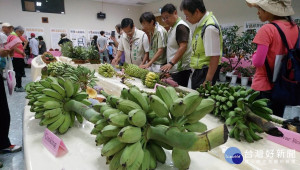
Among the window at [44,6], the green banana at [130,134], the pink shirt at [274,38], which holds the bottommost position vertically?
the green banana at [130,134]

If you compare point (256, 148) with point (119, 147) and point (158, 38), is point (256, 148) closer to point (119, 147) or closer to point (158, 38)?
point (119, 147)

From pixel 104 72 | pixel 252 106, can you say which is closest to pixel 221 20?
pixel 104 72

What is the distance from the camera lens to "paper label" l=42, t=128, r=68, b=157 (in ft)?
2.60

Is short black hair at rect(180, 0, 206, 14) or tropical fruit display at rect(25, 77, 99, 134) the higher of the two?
short black hair at rect(180, 0, 206, 14)

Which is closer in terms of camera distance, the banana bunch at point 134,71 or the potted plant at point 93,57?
the banana bunch at point 134,71

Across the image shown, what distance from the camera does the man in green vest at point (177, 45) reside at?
2.46 metres

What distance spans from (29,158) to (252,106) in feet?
3.55

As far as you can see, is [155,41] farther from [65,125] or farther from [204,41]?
[65,125]

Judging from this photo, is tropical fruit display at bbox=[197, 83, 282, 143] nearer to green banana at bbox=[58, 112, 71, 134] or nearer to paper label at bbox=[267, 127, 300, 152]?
paper label at bbox=[267, 127, 300, 152]

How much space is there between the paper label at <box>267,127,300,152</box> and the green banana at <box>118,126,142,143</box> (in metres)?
0.81

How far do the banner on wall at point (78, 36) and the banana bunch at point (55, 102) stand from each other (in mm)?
10700

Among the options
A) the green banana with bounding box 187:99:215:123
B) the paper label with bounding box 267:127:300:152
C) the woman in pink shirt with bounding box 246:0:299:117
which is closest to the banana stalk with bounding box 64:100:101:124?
the green banana with bounding box 187:99:215:123

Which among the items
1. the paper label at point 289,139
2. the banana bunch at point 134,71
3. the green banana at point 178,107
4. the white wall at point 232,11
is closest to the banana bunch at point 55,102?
the green banana at point 178,107

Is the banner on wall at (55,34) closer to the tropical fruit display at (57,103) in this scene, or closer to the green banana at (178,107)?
the tropical fruit display at (57,103)
